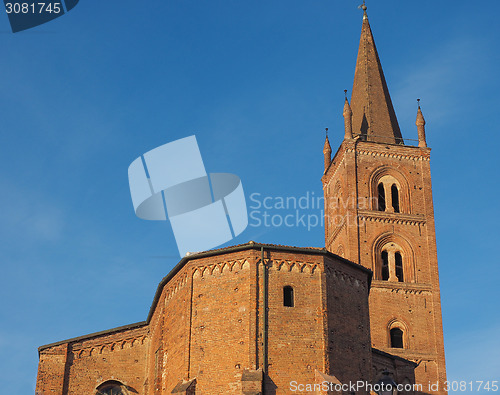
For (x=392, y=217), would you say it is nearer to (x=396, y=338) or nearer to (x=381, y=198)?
(x=381, y=198)

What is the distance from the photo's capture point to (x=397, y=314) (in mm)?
40719

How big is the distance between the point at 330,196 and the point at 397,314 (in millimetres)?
9677

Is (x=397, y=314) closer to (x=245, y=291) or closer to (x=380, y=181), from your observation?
(x=380, y=181)

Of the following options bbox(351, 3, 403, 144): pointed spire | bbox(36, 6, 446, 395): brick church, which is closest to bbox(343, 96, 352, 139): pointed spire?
bbox(351, 3, 403, 144): pointed spire

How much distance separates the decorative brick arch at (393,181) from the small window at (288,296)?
22935mm

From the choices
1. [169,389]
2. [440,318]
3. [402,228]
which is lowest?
[169,389]

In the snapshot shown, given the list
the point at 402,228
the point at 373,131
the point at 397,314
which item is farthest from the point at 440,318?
the point at 373,131

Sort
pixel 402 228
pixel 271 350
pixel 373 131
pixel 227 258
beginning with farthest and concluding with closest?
pixel 373 131
pixel 402 228
pixel 227 258
pixel 271 350

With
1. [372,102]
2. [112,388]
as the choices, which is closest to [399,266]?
[372,102]

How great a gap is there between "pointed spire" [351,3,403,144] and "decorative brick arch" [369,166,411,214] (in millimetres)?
2196

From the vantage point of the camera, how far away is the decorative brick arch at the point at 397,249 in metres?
42.7

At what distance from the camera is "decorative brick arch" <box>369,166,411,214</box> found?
44812mm

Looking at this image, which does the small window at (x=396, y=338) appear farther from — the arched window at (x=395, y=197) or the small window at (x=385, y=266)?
the arched window at (x=395, y=197)

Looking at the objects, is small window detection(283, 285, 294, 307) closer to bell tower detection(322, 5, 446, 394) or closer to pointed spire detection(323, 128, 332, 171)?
bell tower detection(322, 5, 446, 394)
